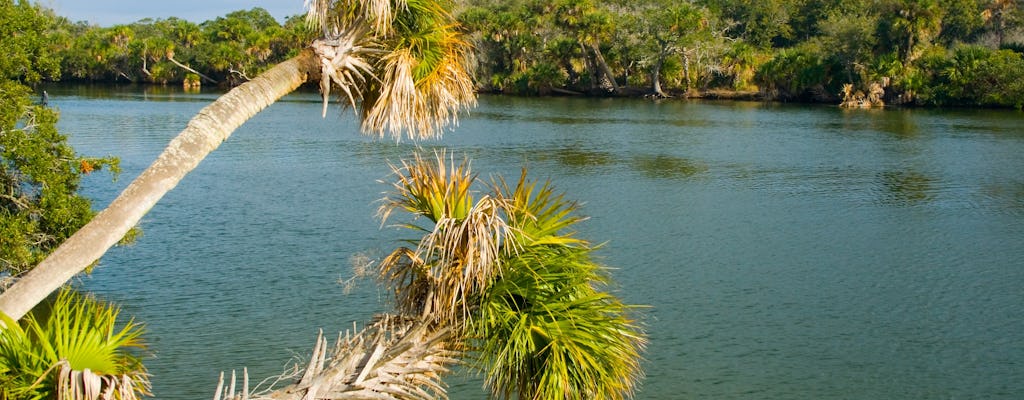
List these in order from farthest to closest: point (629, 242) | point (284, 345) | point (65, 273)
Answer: point (629, 242)
point (284, 345)
point (65, 273)

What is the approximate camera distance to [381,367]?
7.17 meters

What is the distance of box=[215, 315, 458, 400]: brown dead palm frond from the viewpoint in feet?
22.9

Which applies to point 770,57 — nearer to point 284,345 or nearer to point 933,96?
point 933,96

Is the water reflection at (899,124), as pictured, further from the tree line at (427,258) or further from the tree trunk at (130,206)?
the tree trunk at (130,206)

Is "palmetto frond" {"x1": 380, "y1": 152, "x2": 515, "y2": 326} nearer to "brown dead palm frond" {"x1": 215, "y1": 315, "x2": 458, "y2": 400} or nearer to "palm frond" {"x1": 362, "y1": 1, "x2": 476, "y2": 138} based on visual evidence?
"brown dead palm frond" {"x1": 215, "y1": 315, "x2": 458, "y2": 400}

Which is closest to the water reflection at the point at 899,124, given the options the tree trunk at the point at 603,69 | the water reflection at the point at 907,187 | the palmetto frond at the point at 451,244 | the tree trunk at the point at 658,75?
the water reflection at the point at 907,187

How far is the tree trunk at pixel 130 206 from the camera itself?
6.17 m

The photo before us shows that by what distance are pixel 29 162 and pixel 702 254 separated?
42.4 ft

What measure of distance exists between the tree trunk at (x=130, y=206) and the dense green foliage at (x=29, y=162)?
813 centimetres

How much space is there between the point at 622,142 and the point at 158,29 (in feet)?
258

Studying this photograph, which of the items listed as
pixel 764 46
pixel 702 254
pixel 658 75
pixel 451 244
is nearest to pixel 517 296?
pixel 451 244

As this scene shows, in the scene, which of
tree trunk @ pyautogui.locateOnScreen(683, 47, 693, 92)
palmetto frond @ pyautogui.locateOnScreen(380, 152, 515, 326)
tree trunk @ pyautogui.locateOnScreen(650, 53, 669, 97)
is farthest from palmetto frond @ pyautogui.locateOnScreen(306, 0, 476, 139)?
tree trunk @ pyautogui.locateOnScreen(683, 47, 693, 92)

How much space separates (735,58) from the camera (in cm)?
7588

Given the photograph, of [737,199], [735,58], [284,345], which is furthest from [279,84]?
[735,58]
